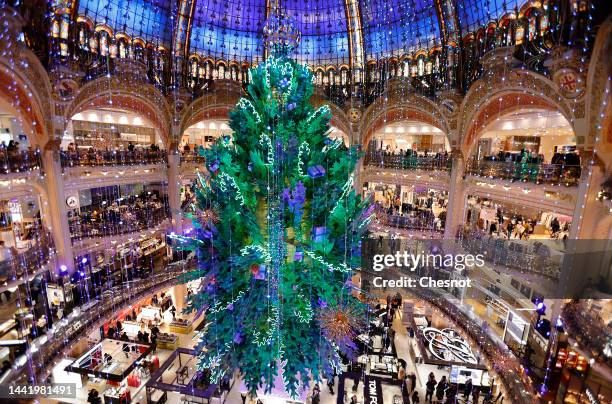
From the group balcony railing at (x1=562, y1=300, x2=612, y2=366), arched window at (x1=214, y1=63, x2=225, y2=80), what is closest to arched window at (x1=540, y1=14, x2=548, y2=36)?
balcony railing at (x1=562, y1=300, x2=612, y2=366)

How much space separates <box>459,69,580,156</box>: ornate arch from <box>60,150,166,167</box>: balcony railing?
14832mm

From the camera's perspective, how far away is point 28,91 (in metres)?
10.8

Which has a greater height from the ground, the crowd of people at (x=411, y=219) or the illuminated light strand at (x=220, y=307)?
the illuminated light strand at (x=220, y=307)

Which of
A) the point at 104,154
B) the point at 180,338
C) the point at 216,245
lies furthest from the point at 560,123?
the point at 104,154

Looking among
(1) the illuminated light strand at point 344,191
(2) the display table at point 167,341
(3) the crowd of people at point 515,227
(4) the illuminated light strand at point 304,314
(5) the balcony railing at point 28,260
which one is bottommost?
(2) the display table at point 167,341

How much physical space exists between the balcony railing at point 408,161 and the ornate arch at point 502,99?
1.11m

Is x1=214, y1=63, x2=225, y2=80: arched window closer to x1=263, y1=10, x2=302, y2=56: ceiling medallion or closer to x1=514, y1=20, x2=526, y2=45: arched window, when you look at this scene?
x1=514, y1=20, x2=526, y2=45: arched window

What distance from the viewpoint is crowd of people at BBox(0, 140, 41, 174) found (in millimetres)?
9852

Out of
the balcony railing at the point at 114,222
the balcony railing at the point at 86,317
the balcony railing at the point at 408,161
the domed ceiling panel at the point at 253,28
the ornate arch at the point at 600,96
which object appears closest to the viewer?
the ornate arch at the point at 600,96

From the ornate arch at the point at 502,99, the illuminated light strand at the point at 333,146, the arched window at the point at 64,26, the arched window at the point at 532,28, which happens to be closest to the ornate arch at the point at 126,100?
the arched window at the point at 64,26

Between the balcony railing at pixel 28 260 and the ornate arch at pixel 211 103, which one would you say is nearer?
the balcony railing at pixel 28 260

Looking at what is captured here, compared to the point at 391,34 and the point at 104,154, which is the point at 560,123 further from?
the point at 104,154

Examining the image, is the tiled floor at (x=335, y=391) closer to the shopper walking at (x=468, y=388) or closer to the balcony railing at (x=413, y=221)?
the shopper walking at (x=468, y=388)

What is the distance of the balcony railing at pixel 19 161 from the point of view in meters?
9.84
